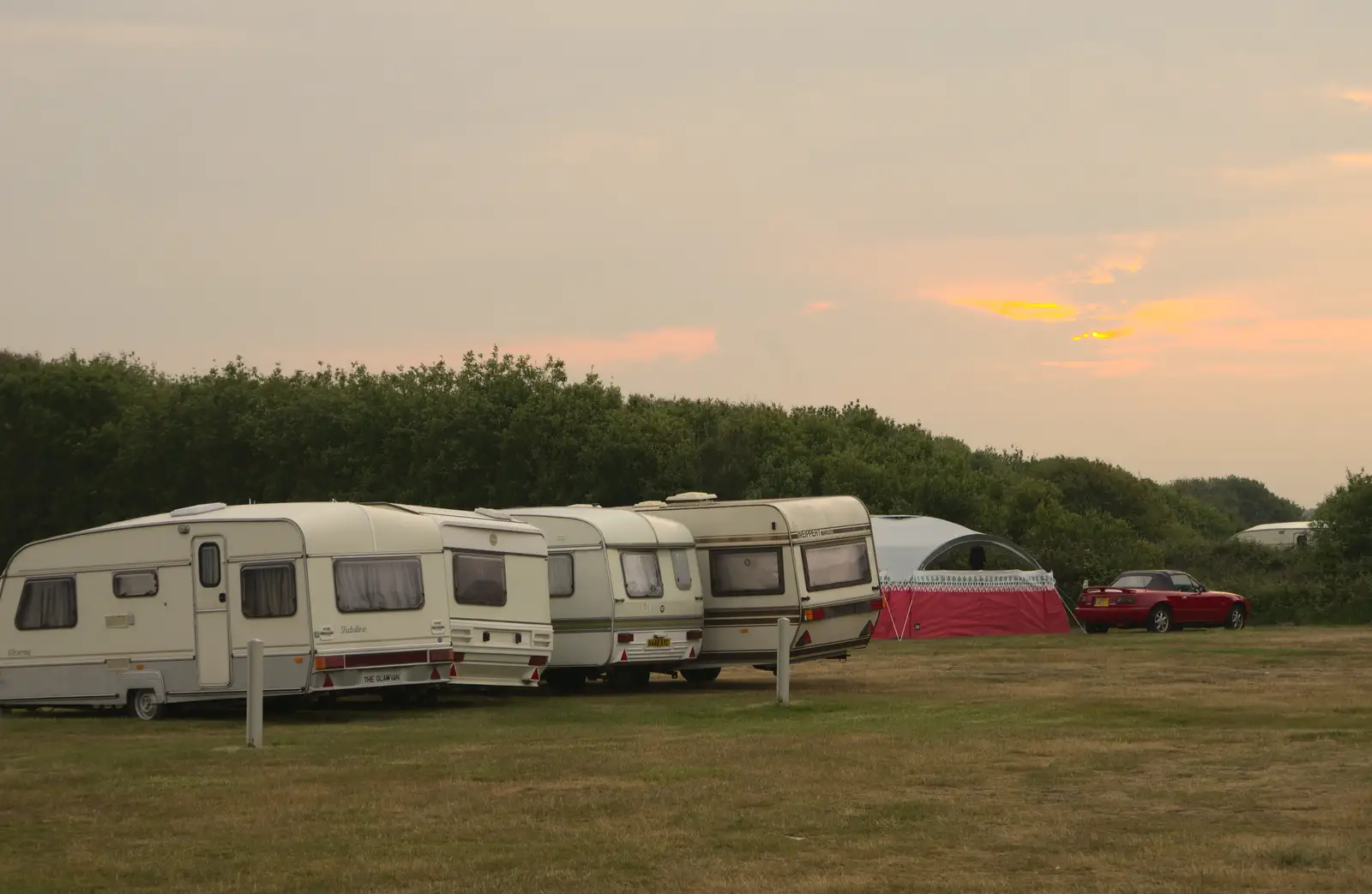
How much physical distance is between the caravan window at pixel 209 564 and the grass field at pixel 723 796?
1710 millimetres

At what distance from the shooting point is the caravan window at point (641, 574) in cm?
2447

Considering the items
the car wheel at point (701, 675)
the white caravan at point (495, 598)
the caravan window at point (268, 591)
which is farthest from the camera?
the car wheel at point (701, 675)

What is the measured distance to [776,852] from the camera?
1074 cm

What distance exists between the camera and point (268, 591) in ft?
66.9

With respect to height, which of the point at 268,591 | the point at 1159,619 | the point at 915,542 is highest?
the point at 915,542

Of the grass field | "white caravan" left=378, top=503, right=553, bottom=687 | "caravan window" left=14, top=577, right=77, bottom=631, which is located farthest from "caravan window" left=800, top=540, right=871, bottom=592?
"caravan window" left=14, top=577, right=77, bottom=631

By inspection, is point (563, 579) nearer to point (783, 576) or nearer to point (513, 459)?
point (783, 576)

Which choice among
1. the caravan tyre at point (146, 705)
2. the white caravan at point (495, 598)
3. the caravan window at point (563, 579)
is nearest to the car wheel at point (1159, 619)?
the caravan window at point (563, 579)

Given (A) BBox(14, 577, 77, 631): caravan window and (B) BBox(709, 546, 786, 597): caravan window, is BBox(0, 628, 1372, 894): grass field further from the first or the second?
(B) BBox(709, 546, 786, 597): caravan window

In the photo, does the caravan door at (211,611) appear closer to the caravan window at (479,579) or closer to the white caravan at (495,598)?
the white caravan at (495,598)

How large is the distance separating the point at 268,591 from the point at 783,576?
8.02 metres

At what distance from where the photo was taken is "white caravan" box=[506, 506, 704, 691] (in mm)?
24281

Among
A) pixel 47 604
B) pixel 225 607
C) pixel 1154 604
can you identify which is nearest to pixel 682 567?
pixel 225 607

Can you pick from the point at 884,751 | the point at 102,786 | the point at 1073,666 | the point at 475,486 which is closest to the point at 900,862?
the point at 884,751
